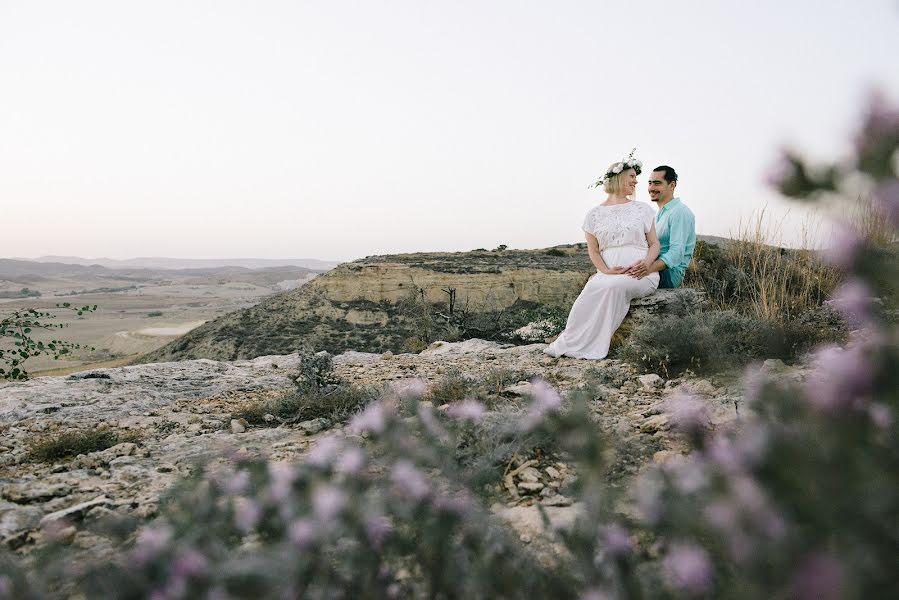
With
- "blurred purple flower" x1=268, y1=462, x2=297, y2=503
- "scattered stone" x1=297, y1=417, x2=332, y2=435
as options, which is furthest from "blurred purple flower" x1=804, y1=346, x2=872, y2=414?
"scattered stone" x1=297, y1=417, x2=332, y2=435

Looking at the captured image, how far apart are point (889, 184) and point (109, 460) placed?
3.49m

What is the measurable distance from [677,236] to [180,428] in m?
5.05

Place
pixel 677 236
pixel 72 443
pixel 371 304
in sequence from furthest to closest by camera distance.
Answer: pixel 371 304 → pixel 677 236 → pixel 72 443

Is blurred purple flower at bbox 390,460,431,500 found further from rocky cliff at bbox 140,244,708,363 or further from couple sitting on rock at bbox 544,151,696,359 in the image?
rocky cliff at bbox 140,244,708,363

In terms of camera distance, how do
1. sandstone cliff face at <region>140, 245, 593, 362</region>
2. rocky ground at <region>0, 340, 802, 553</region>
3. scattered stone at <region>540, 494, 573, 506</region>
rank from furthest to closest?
sandstone cliff face at <region>140, 245, 593, 362</region>
rocky ground at <region>0, 340, 802, 553</region>
scattered stone at <region>540, 494, 573, 506</region>

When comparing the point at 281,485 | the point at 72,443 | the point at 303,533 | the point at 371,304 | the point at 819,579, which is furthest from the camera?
the point at 371,304

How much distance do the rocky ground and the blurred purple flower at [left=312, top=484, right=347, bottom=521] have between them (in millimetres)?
612

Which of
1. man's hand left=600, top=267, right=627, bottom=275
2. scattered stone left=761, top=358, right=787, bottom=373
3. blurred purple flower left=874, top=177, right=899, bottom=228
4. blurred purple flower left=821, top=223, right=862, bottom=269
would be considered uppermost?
blurred purple flower left=874, top=177, right=899, bottom=228

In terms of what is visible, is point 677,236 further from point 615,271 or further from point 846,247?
point 846,247

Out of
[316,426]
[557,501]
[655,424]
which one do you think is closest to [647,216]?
[655,424]

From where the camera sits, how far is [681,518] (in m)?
0.88

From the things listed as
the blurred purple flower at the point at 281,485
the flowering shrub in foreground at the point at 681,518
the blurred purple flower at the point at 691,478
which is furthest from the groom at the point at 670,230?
the blurred purple flower at the point at 281,485

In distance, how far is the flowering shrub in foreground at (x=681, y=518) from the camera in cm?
65

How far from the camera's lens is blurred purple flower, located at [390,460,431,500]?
1226 mm
